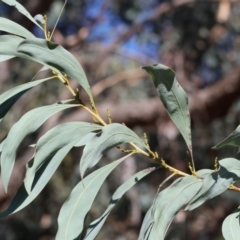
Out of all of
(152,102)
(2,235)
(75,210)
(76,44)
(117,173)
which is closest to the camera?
(75,210)

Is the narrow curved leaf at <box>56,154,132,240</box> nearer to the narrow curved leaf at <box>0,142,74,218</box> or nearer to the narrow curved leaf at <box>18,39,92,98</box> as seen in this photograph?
the narrow curved leaf at <box>0,142,74,218</box>

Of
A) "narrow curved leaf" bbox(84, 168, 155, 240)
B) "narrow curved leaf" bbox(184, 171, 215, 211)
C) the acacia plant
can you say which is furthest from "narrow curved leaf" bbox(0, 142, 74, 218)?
"narrow curved leaf" bbox(184, 171, 215, 211)

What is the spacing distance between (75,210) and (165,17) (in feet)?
15.4

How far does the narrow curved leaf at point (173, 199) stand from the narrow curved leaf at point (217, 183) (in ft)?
0.07

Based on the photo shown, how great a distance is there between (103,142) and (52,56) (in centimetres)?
17

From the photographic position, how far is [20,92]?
3.40 feet

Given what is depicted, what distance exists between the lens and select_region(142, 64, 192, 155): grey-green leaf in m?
0.95

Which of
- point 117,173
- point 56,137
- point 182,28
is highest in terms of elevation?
point 56,137

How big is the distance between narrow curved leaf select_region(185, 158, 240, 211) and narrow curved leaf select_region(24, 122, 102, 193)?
A: 0.20 metres

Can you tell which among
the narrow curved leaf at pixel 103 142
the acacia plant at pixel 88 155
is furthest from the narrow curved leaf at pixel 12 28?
the narrow curved leaf at pixel 103 142

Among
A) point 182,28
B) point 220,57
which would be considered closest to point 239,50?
point 220,57

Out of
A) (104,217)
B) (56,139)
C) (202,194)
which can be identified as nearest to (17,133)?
(56,139)

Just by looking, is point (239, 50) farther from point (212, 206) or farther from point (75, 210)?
point (75, 210)

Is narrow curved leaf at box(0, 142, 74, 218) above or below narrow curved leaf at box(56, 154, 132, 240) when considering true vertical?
above
